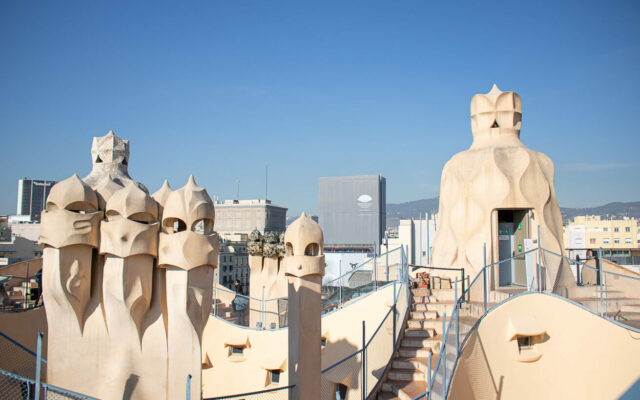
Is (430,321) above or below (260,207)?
below

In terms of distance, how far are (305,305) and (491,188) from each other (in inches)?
296

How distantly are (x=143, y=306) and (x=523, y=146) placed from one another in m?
11.4

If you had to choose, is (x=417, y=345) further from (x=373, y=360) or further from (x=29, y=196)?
(x=29, y=196)

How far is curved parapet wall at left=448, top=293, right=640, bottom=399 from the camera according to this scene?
373 inches

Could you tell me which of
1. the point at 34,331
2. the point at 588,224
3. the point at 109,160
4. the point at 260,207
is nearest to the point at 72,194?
the point at 109,160

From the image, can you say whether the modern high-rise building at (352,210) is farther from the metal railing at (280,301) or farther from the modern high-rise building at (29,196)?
the modern high-rise building at (29,196)

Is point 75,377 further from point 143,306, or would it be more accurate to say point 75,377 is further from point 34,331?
point 34,331

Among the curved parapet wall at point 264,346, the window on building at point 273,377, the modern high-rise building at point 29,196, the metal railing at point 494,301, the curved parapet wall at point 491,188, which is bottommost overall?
the window on building at point 273,377

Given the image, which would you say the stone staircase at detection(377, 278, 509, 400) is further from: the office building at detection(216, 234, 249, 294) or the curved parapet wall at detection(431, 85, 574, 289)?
the office building at detection(216, 234, 249, 294)

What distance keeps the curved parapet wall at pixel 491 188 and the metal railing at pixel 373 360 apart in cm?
350

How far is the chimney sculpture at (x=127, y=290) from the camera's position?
7605 mm

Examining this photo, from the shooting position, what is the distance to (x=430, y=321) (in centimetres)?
1138

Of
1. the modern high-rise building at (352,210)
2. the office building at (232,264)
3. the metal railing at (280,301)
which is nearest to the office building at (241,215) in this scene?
the modern high-rise building at (352,210)

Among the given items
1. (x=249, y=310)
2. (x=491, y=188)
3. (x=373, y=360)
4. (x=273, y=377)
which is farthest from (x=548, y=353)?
(x=249, y=310)
